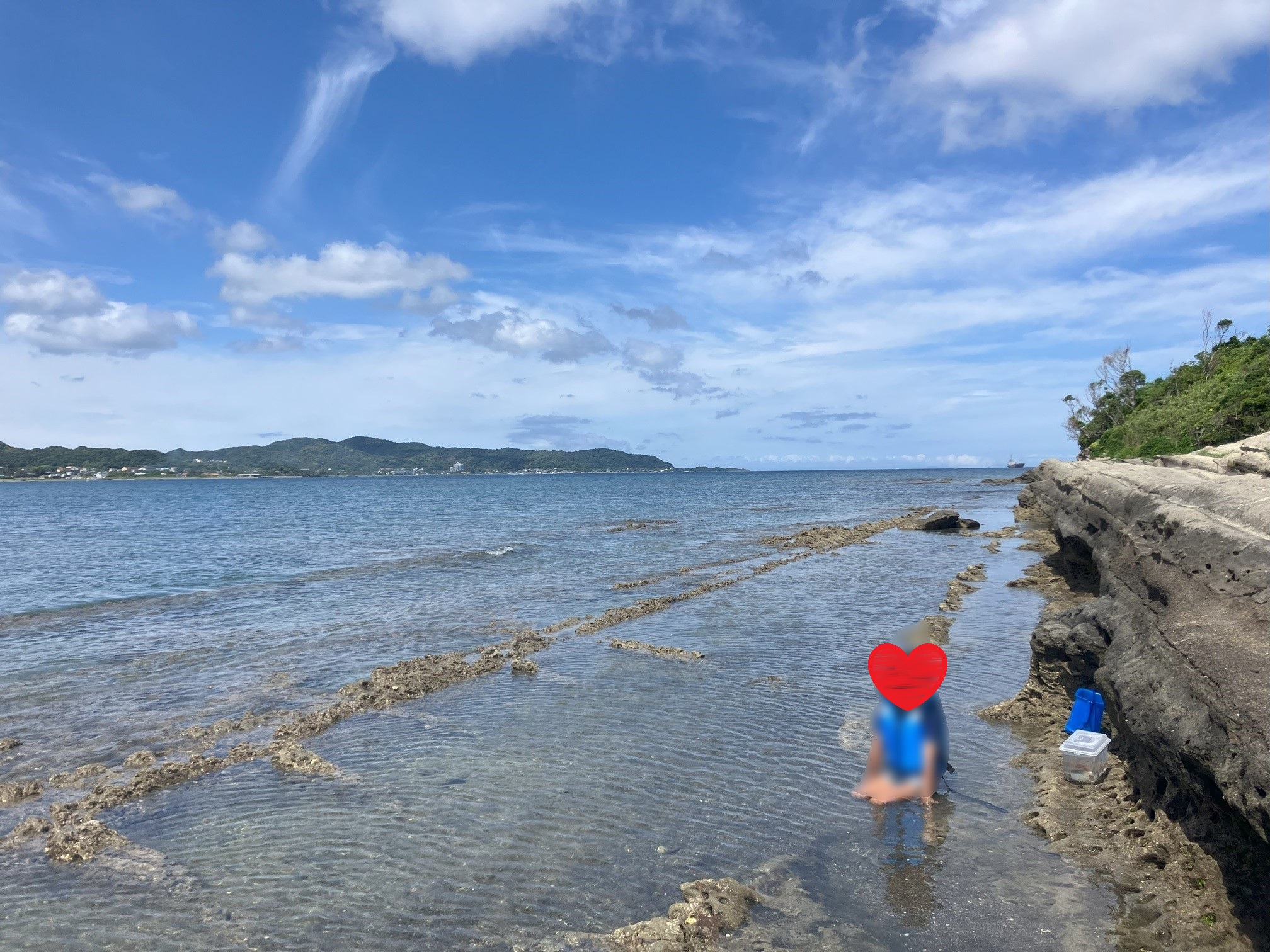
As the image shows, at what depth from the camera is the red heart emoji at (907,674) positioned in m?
7.70

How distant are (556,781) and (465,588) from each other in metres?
16.6

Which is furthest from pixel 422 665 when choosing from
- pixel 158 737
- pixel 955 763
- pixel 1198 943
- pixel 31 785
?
pixel 1198 943

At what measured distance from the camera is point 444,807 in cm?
833

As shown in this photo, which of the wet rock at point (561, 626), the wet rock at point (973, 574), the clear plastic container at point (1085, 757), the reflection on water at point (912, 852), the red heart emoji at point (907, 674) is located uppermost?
the red heart emoji at point (907, 674)

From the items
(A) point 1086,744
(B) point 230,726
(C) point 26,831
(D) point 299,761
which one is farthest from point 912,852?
(B) point 230,726

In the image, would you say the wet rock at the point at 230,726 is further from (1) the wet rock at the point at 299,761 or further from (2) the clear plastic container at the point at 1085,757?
(2) the clear plastic container at the point at 1085,757

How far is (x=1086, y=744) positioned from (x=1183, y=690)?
2.74 metres

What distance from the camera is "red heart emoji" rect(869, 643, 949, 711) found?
303 inches

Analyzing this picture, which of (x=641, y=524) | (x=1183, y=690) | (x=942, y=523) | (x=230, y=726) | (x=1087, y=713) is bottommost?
(x=641, y=524)

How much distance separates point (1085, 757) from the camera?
8453 millimetres

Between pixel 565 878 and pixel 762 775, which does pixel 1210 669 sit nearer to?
pixel 762 775

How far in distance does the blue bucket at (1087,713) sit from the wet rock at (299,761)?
31.6ft

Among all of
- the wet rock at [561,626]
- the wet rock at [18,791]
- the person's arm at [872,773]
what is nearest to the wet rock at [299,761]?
the wet rock at [18,791]

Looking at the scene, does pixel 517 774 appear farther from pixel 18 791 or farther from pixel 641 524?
pixel 641 524
